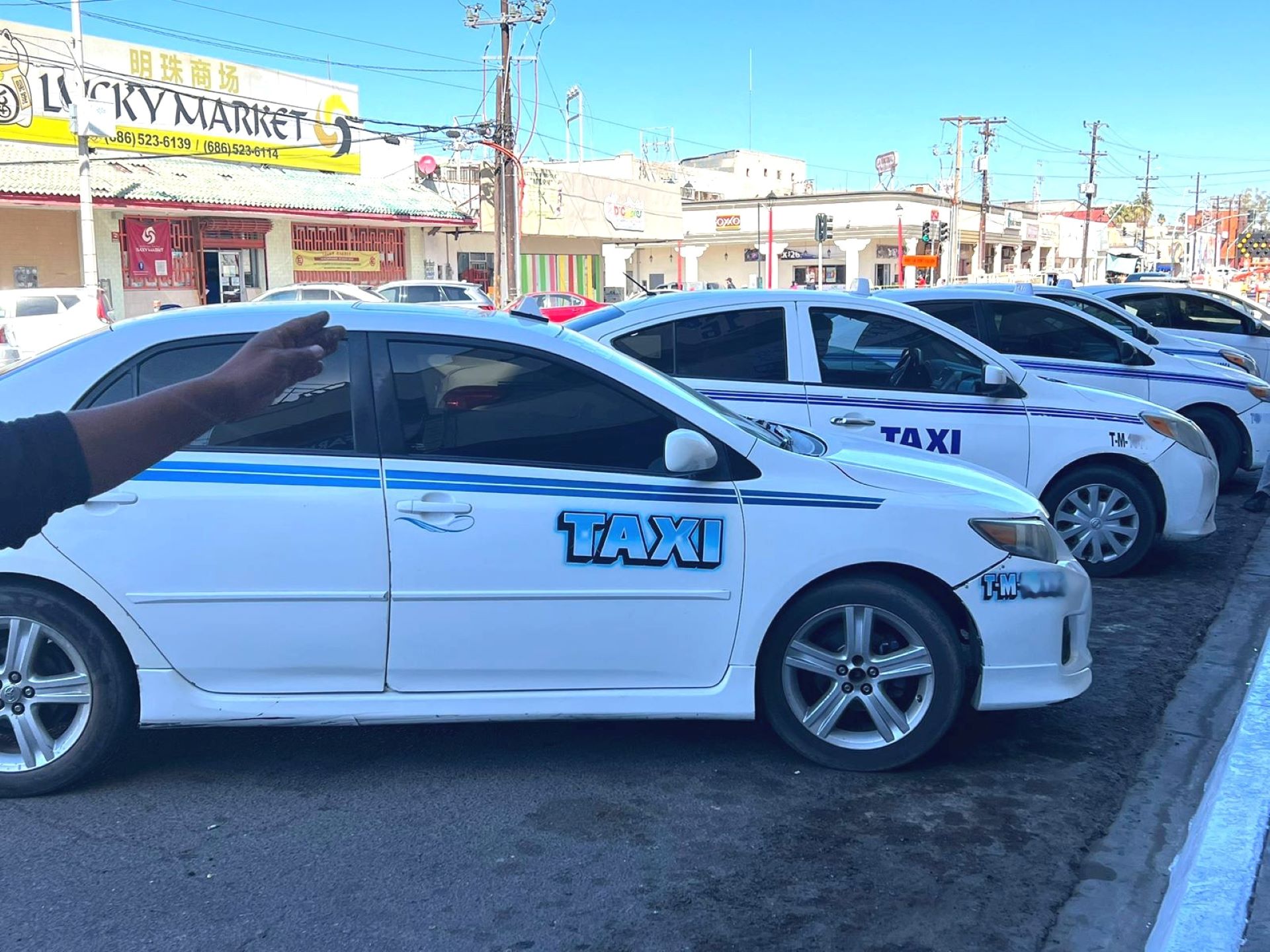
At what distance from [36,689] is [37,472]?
3026 millimetres

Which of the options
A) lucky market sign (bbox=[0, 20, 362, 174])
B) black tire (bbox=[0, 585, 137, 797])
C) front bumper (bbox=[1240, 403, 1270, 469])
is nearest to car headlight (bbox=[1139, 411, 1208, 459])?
front bumper (bbox=[1240, 403, 1270, 469])

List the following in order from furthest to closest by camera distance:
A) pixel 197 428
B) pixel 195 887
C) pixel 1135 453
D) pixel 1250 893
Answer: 1. pixel 1135 453
2. pixel 195 887
3. pixel 1250 893
4. pixel 197 428

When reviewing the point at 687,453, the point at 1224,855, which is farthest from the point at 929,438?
the point at 1224,855

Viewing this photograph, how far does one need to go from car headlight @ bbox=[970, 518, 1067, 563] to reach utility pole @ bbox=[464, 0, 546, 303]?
2540 centimetres

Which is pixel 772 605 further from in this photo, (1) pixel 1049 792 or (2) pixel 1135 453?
(2) pixel 1135 453

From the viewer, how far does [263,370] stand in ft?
5.61

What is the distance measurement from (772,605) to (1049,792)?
126cm

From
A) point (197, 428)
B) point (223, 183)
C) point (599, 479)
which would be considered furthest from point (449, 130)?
point (197, 428)

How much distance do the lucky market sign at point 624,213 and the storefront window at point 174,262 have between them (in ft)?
56.9

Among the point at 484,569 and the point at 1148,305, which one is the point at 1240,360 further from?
the point at 484,569

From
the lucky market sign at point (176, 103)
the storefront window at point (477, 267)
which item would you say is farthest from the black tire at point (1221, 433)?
the storefront window at point (477, 267)

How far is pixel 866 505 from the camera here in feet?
14.3

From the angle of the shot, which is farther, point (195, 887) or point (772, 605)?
point (772, 605)

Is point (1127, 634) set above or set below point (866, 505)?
below
